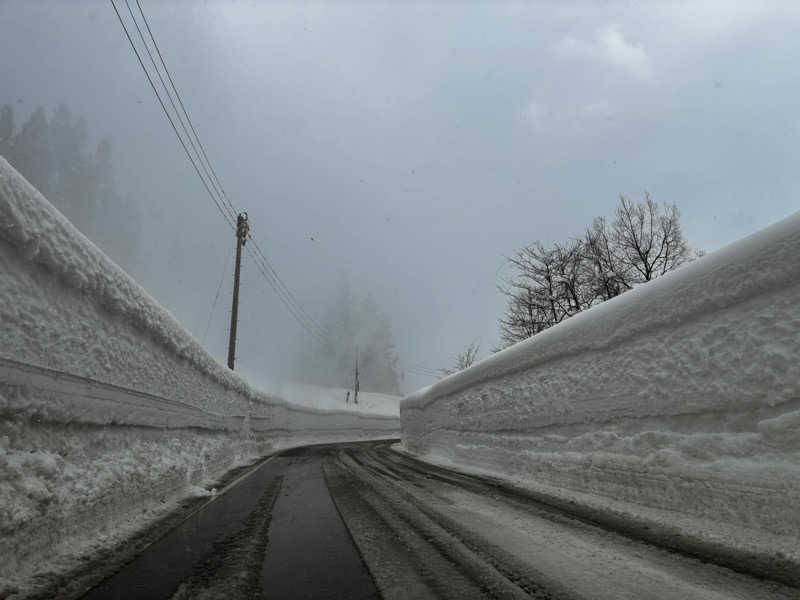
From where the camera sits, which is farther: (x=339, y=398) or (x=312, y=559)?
(x=339, y=398)

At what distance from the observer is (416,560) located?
2512 mm

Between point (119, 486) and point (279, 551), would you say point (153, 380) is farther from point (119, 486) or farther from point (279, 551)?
point (279, 551)

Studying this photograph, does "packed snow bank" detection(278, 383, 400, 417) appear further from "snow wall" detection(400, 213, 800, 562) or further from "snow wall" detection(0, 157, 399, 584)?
"snow wall" detection(0, 157, 399, 584)

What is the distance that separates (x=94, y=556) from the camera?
260 cm

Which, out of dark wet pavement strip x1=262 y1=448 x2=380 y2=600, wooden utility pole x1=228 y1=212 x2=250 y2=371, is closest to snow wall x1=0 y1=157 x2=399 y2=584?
dark wet pavement strip x1=262 y1=448 x2=380 y2=600

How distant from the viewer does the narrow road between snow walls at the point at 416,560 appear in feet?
6.82

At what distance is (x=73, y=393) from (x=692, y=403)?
4657mm

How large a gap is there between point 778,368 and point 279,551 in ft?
11.5

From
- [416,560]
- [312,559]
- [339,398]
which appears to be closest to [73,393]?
[312,559]

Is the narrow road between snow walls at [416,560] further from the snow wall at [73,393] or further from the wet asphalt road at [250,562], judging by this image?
the snow wall at [73,393]

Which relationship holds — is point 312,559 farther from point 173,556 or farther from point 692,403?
point 692,403

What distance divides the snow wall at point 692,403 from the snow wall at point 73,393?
4.14 meters

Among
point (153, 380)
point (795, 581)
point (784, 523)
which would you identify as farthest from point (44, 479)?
point (784, 523)

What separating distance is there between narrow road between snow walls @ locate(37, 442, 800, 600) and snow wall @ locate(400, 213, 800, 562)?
63 cm
